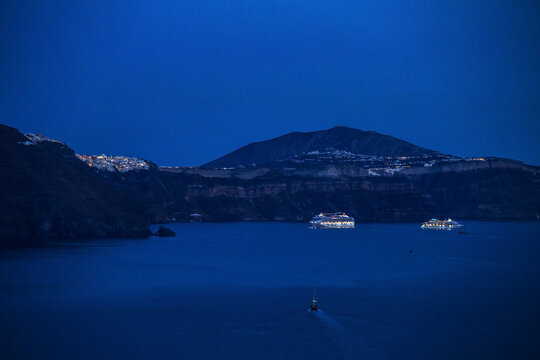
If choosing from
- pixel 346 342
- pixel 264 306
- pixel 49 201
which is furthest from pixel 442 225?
pixel 346 342

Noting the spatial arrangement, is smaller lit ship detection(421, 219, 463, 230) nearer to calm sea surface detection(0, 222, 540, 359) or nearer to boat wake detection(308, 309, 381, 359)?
calm sea surface detection(0, 222, 540, 359)

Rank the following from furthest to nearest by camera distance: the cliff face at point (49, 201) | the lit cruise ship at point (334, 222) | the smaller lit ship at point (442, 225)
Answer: the lit cruise ship at point (334, 222) → the smaller lit ship at point (442, 225) → the cliff face at point (49, 201)

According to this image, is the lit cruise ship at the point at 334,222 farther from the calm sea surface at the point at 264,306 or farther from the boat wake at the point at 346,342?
the boat wake at the point at 346,342

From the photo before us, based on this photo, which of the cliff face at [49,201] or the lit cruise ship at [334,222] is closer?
the cliff face at [49,201]

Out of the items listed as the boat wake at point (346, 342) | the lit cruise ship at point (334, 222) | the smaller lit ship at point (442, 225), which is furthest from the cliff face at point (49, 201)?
the smaller lit ship at point (442, 225)

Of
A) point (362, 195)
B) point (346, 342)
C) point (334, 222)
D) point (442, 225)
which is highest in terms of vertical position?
point (362, 195)

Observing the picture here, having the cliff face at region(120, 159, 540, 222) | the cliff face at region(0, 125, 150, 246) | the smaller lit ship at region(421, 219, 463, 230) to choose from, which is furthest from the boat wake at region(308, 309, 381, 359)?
the cliff face at region(120, 159, 540, 222)

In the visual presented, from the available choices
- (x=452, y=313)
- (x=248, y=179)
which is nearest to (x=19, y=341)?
(x=452, y=313)

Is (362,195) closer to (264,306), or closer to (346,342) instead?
(264,306)
